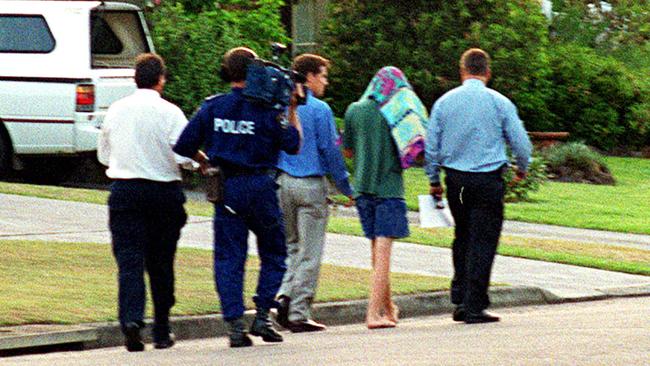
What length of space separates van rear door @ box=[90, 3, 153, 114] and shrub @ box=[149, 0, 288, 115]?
168 cm

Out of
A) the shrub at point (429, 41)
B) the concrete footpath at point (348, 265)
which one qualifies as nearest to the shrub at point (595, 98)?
the shrub at point (429, 41)

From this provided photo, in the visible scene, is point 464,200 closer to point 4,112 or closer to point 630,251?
point 630,251

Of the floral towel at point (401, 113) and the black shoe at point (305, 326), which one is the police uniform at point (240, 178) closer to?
the black shoe at point (305, 326)

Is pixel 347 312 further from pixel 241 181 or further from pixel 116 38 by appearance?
pixel 116 38

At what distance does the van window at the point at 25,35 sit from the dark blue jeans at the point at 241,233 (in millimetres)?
9841

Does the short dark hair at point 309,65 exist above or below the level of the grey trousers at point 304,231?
above

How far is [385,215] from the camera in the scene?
1079 cm

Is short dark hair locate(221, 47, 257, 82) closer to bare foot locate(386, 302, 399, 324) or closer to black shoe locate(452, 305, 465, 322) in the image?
bare foot locate(386, 302, 399, 324)

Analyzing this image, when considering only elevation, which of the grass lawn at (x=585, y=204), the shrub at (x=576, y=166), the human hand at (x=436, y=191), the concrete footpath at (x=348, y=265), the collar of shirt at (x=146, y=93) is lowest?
the shrub at (x=576, y=166)

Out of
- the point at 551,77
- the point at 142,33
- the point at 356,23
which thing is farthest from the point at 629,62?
the point at 142,33

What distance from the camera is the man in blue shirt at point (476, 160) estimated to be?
425 inches

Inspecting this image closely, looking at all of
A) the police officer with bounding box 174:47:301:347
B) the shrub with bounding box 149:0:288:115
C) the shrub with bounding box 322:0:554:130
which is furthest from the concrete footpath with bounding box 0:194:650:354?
the shrub with bounding box 322:0:554:130

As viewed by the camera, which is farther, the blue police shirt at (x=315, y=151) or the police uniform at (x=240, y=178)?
the blue police shirt at (x=315, y=151)

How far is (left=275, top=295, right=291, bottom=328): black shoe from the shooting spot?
1071 cm
